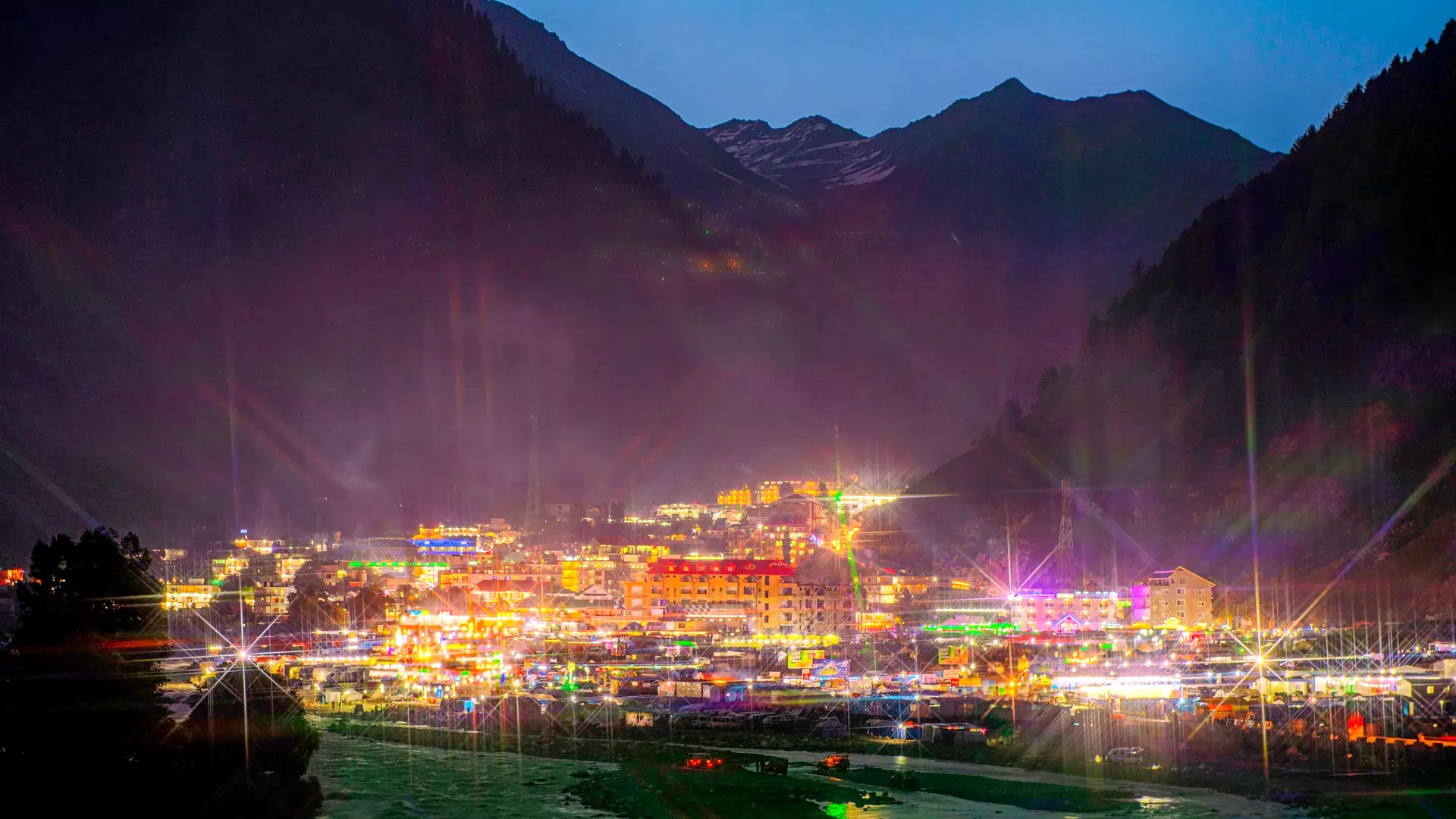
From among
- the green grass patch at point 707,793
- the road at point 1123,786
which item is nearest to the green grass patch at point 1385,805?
the road at point 1123,786

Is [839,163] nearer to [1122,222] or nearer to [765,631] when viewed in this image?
[1122,222]

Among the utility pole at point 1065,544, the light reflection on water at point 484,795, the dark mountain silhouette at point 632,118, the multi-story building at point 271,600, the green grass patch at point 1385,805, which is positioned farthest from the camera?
the dark mountain silhouette at point 632,118

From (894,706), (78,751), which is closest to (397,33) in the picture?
(894,706)

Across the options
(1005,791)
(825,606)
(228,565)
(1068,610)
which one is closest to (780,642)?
(825,606)

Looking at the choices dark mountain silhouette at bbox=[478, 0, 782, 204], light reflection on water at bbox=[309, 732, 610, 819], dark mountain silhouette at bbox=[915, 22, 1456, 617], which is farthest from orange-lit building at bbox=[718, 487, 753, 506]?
light reflection on water at bbox=[309, 732, 610, 819]

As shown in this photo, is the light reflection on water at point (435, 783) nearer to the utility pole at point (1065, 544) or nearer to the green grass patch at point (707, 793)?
the green grass patch at point (707, 793)

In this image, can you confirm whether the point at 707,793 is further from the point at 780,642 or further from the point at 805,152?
the point at 805,152
